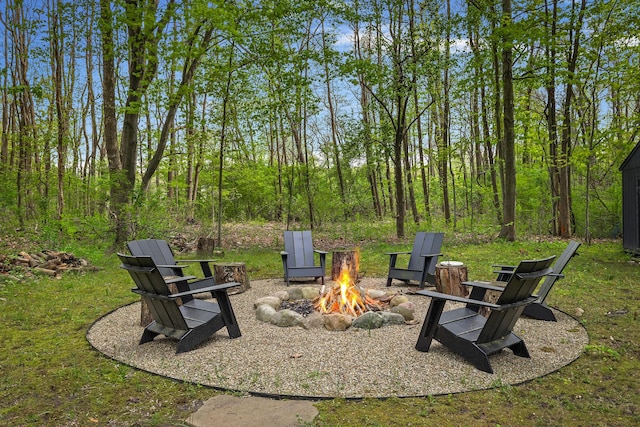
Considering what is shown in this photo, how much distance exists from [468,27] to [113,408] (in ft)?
39.6

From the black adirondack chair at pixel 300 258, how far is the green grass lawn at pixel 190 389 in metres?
2.44

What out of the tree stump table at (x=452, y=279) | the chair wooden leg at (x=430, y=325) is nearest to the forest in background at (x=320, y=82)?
the tree stump table at (x=452, y=279)

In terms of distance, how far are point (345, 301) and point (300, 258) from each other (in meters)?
2.15

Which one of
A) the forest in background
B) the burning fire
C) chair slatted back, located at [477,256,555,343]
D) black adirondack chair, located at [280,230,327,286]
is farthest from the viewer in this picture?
the forest in background

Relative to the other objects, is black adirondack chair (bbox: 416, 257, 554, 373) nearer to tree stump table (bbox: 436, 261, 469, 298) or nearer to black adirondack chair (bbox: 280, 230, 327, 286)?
tree stump table (bbox: 436, 261, 469, 298)

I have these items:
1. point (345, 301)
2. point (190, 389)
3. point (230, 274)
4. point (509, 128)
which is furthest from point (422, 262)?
point (509, 128)

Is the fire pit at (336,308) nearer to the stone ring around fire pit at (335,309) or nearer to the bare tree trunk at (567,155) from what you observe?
the stone ring around fire pit at (335,309)

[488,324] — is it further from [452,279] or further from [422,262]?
[422,262]

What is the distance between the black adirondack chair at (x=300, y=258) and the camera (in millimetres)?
7203

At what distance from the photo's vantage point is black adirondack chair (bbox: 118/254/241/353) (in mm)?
3908

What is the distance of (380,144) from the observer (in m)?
13.2

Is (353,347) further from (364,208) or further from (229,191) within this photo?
(229,191)

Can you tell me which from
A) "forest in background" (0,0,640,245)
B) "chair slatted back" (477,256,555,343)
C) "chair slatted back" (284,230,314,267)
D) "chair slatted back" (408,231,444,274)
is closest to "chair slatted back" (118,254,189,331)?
"chair slatted back" (477,256,555,343)

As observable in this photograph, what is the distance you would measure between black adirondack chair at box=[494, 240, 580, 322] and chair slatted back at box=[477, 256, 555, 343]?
107 cm
